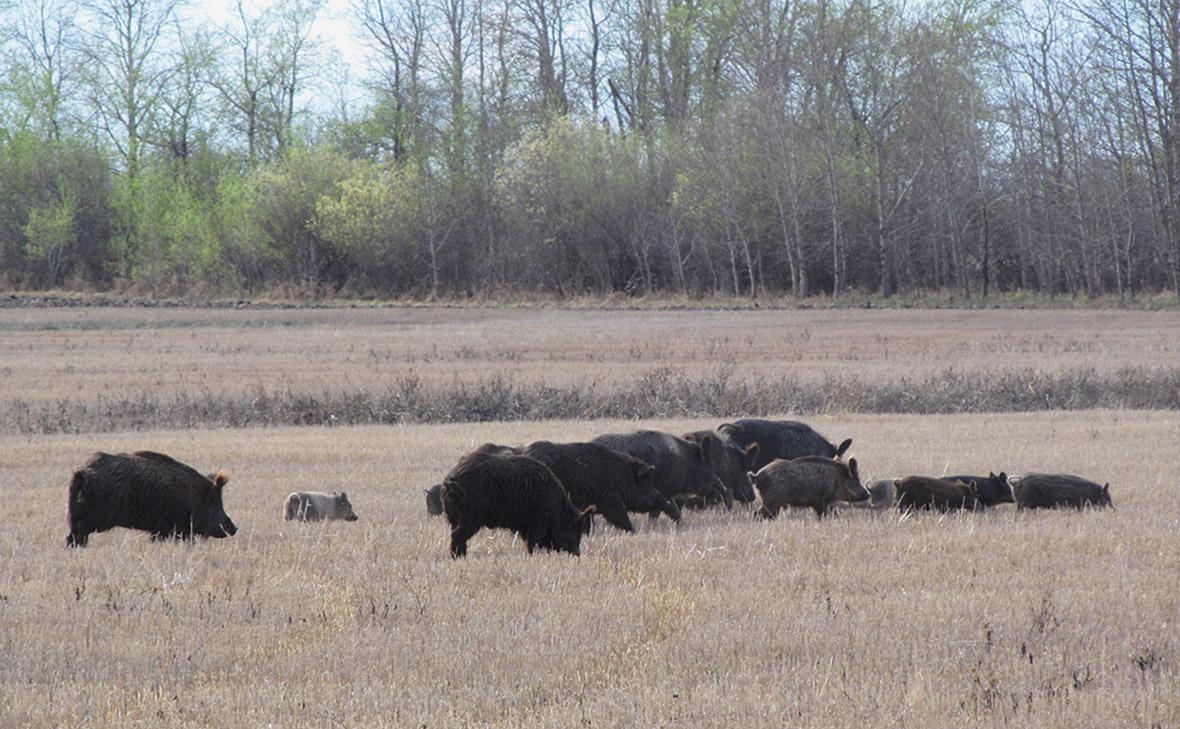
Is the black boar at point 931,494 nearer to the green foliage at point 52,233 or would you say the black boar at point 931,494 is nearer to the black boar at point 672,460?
the black boar at point 672,460

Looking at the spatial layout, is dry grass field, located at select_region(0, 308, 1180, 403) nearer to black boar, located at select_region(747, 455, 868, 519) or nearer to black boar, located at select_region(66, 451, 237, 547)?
black boar, located at select_region(747, 455, 868, 519)

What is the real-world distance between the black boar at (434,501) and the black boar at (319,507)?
0.68 m

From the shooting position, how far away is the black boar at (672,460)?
11.8m

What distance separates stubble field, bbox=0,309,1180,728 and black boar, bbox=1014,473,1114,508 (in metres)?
0.23

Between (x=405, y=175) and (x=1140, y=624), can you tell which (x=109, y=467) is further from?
(x=405, y=175)

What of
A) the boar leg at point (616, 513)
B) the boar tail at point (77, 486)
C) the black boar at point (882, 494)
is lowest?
the black boar at point (882, 494)

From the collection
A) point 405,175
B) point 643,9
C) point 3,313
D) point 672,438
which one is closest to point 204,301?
point 3,313

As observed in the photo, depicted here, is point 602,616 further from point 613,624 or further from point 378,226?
point 378,226

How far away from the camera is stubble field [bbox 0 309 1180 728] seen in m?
5.98

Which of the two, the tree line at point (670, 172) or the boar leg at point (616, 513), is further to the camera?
the tree line at point (670, 172)

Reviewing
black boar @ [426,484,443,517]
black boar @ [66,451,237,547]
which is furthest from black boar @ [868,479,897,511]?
black boar @ [66,451,237,547]

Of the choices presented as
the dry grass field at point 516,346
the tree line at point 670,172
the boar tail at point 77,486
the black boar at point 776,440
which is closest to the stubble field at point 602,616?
the boar tail at point 77,486

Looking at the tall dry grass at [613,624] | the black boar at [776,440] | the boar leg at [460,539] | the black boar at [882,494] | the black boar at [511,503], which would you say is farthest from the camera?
the black boar at [776,440]

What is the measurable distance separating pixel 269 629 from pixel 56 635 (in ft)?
3.79
